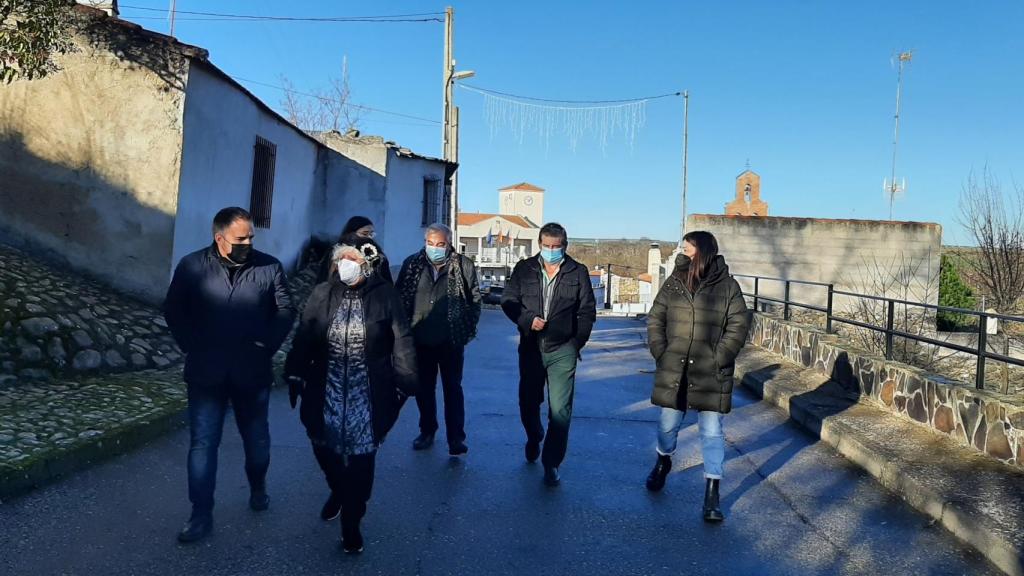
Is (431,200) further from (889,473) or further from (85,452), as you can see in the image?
(889,473)

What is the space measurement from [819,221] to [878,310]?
789 centimetres

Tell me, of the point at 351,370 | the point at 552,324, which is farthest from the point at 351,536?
the point at 552,324

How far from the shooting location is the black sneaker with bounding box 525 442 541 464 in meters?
5.92

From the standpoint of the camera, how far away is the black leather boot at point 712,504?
4.75m

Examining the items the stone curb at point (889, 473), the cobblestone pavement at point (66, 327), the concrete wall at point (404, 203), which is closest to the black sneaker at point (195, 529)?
the cobblestone pavement at point (66, 327)

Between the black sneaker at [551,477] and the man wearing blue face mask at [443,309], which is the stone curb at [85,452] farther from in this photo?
the black sneaker at [551,477]

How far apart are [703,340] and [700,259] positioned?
51 centimetres

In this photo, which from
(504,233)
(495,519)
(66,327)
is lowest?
(495,519)

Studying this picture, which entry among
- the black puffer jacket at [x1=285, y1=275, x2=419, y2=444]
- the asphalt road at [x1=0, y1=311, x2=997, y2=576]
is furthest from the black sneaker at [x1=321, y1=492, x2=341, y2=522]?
the black puffer jacket at [x1=285, y1=275, x2=419, y2=444]

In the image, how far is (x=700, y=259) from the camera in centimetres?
499

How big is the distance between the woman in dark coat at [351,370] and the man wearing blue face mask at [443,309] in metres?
1.63

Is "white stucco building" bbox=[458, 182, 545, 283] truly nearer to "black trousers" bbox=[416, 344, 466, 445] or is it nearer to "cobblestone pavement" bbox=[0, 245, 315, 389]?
"black trousers" bbox=[416, 344, 466, 445]

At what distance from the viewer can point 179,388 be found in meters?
7.34

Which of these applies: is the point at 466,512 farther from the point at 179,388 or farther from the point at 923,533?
the point at 179,388
